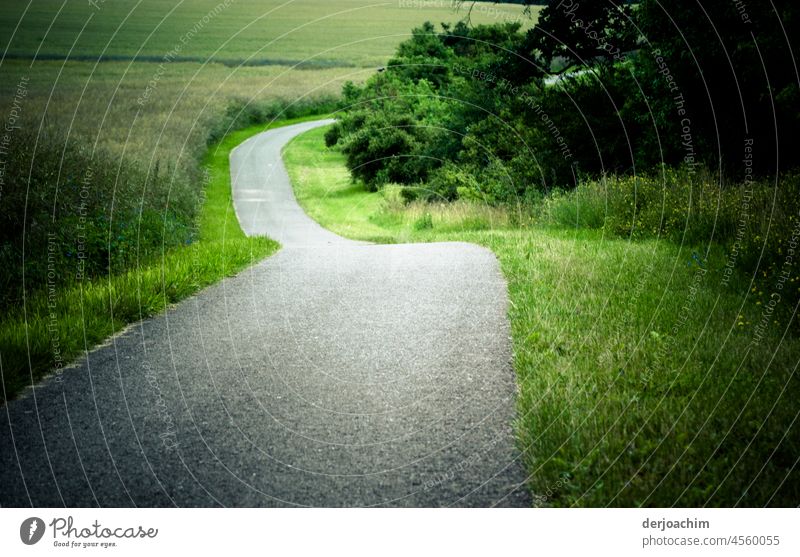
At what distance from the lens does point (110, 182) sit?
1262cm

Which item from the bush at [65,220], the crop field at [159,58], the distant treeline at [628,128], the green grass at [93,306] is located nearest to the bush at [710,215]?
the distant treeline at [628,128]

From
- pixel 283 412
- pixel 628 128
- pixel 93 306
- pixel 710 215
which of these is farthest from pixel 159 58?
pixel 283 412

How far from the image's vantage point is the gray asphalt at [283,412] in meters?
3.11

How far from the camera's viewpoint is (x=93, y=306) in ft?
20.4

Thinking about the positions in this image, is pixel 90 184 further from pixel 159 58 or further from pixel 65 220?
pixel 159 58

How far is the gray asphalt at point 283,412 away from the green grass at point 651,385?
0.96ft

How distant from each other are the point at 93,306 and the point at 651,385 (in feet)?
19.2

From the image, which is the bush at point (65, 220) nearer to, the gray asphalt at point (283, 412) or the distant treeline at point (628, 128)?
the gray asphalt at point (283, 412)

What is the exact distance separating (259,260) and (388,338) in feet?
17.7

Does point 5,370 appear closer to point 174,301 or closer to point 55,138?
point 174,301

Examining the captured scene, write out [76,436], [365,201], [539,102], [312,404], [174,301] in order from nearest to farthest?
[76,436] < [312,404] < [174,301] < [539,102] < [365,201]

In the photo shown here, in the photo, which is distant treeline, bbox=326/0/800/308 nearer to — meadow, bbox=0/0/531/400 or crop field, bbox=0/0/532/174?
crop field, bbox=0/0/532/174
